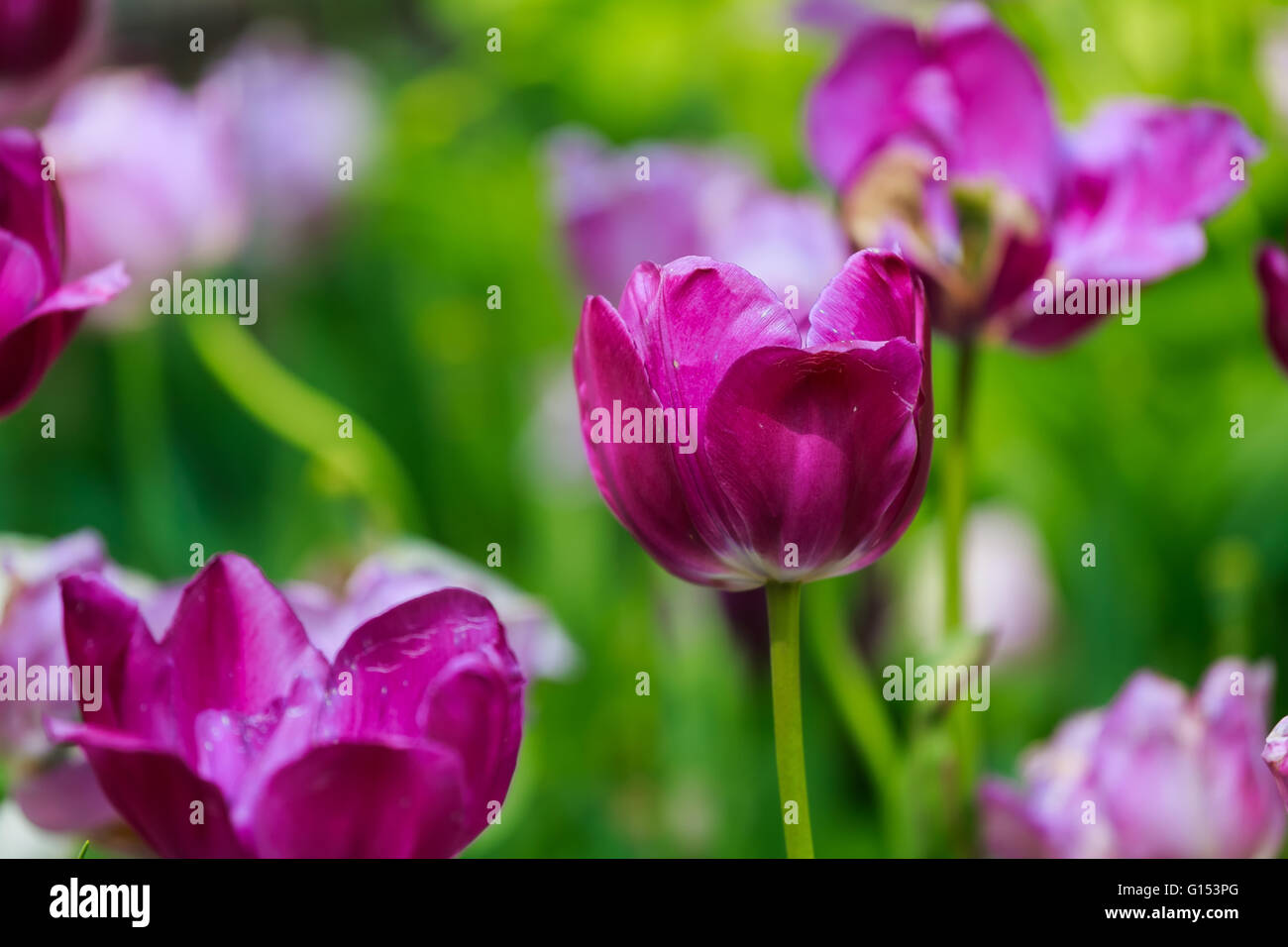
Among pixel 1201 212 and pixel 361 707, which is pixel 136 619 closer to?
pixel 361 707

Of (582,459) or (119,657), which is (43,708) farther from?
(582,459)

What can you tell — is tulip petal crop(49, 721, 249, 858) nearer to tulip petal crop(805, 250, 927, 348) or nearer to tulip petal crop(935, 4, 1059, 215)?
tulip petal crop(805, 250, 927, 348)

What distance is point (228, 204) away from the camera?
606 mm

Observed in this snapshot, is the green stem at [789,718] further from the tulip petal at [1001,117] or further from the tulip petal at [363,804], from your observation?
the tulip petal at [1001,117]

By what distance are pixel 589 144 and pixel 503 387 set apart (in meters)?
0.34

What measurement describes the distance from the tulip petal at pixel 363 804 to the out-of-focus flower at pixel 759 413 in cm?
6

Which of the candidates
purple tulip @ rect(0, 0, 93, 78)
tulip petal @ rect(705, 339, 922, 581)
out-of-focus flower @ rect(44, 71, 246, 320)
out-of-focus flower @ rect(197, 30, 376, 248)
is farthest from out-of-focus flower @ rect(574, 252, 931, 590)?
out-of-focus flower @ rect(197, 30, 376, 248)

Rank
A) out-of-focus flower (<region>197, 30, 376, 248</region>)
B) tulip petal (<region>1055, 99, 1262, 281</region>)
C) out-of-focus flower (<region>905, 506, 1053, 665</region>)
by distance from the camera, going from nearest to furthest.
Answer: tulip petal (<region>1055, 99, 1262, 281</region>), out-of-focus flower (<region>905, 506, 1053, 665</region>), out-of-focus flower (<region>197, 30, 376, 248</region>)

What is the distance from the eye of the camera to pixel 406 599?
268 millimetres

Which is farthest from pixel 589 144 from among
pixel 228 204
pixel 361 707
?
pixel 361 707

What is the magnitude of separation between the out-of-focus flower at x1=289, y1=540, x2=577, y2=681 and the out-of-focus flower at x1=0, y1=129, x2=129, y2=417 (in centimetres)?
7

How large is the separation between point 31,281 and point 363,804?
4.5 inches

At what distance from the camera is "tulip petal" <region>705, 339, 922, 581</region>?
24cm

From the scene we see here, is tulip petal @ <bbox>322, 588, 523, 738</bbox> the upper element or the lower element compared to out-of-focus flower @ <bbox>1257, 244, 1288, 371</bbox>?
lower
